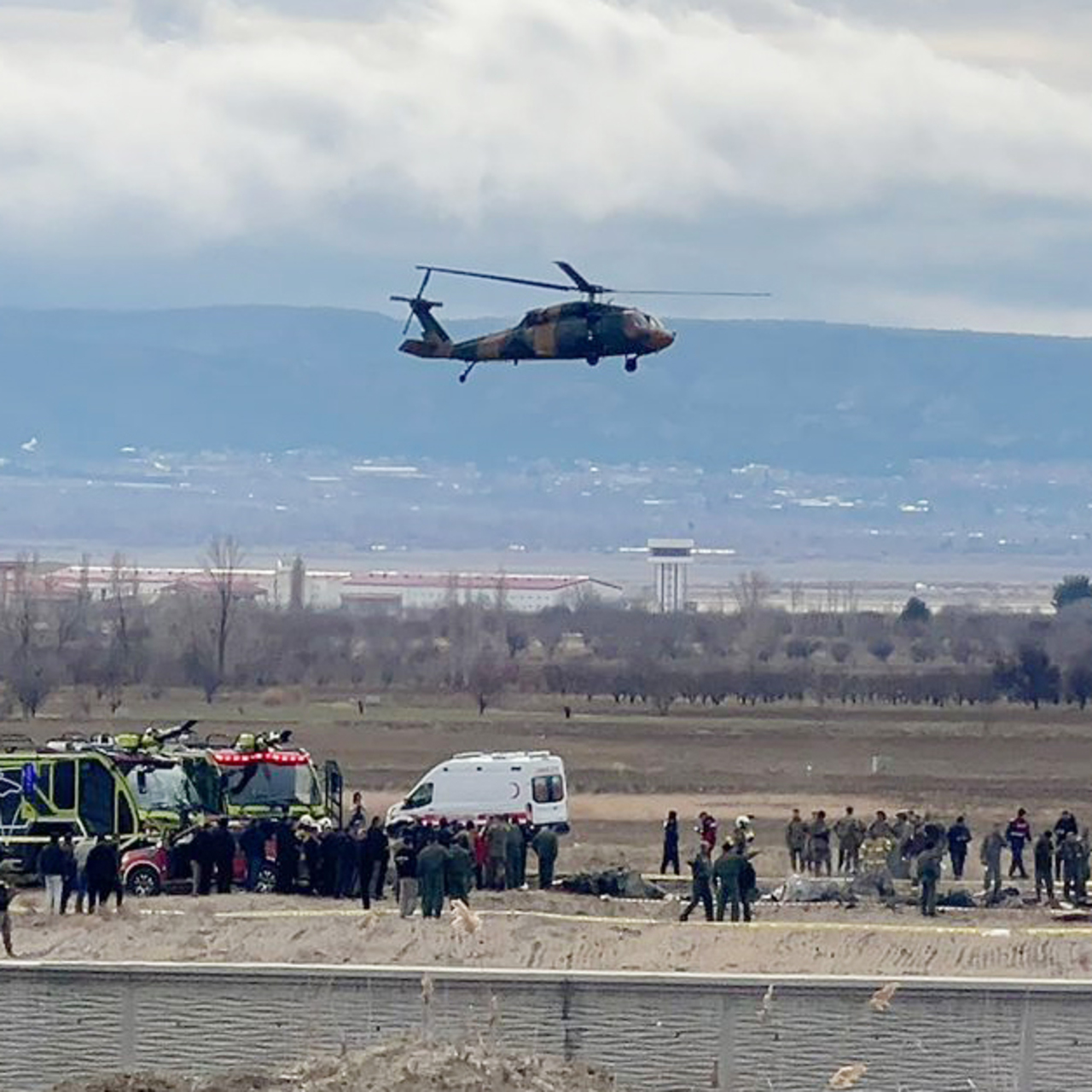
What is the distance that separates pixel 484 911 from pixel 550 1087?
11.2 meters

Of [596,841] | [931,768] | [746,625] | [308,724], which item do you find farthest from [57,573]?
[596,841]

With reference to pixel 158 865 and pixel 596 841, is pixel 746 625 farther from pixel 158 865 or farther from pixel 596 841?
pixel 158 865

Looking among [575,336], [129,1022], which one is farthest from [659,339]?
[129,1022]

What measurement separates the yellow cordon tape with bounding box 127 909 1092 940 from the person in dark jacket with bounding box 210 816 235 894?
1.60 meters

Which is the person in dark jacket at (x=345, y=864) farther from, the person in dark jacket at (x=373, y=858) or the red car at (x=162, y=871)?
the red car at (x=162, y=871)

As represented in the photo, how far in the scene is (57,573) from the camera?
17738 centimetres

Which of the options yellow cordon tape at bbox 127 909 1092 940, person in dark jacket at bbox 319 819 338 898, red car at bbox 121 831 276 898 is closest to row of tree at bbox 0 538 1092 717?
red car at bbox 121 831 276 898

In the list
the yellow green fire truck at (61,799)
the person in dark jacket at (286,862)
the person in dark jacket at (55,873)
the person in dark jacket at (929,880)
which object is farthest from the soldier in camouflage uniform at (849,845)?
the person in dark jacket at (55,873)

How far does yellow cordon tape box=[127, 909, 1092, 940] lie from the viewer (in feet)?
99.8

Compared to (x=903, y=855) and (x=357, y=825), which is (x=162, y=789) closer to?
(x=357, y=825)

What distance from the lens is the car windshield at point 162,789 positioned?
34.6 metres

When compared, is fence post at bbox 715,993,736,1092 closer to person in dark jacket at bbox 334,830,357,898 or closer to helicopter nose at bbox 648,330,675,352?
person in dark jacket at bbox 334,830,357,898

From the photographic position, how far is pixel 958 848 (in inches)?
1478

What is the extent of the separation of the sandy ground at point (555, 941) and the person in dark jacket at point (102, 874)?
0.33 meters
